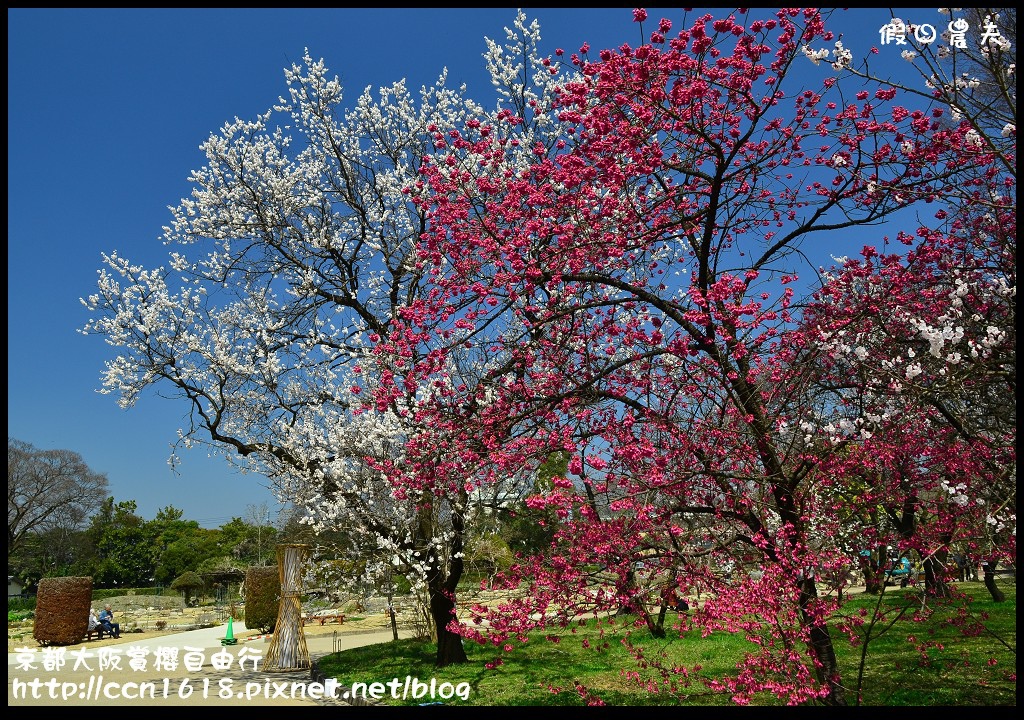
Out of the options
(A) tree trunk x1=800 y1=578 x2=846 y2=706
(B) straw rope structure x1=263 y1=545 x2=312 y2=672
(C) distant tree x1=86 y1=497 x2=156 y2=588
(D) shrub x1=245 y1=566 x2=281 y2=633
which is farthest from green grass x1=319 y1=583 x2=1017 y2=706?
(C) distant tree x1=86 y1=497 x2=156 y2=588

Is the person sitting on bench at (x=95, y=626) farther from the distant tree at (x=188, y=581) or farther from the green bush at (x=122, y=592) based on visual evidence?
the green bush at (x=122, y=592)

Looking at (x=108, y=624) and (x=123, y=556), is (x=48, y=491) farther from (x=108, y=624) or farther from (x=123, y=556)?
(x=108, y=624)

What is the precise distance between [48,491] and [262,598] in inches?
995

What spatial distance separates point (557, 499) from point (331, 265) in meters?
6.88

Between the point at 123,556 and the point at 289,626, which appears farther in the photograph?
the point at 123,556

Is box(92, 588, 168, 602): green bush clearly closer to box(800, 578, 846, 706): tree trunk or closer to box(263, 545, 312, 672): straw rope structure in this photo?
box(263, 545, 312, 672): straw rope structure

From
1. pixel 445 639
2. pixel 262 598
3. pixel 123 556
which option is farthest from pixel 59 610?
pixel 123 556

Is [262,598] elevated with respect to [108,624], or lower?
elevated

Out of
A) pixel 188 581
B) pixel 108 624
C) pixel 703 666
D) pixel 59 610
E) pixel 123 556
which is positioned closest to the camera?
pixel 703 666

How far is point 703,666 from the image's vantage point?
9.43 meters

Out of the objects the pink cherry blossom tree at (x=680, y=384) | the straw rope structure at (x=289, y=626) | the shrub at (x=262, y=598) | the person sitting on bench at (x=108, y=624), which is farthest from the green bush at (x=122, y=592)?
the pink cherry blossom tree at (x=680, y=384)

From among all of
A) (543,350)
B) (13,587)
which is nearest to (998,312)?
(543,350)

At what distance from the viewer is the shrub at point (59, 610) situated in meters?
17.7

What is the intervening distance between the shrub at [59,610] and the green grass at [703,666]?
363 inches
